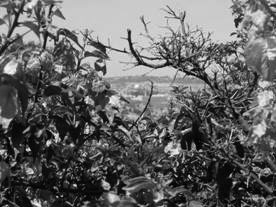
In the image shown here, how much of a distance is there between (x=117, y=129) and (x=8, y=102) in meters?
1.06

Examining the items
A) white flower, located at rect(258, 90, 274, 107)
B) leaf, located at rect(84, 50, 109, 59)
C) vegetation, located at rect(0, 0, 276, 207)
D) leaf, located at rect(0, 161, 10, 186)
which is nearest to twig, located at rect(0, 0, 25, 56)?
vegetation, located at rect(0, 0, 276, 207)

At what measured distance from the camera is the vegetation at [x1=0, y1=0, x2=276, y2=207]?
2.05 metres

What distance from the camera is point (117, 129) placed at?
9.95 feet

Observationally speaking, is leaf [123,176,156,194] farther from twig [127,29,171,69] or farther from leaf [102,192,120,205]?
twig [127,29,171,69]

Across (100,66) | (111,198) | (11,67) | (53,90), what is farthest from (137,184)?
(100,66)

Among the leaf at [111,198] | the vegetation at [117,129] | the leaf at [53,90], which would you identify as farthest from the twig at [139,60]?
the leaf at [111,198]

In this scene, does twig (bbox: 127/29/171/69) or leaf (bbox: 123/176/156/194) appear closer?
leaf (bbox: 123/176/156/194)

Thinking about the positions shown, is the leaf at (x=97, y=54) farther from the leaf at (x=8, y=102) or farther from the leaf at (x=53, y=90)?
the leaf at (x=8, y=102)

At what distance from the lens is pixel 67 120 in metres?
2.79

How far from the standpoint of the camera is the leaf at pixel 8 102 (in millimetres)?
2039

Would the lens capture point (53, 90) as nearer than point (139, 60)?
Yes

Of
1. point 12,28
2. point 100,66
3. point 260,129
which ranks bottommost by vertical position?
point 260,129

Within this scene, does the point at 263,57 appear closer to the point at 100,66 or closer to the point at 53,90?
the point at 53,90

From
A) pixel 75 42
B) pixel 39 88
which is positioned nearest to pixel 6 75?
pixel 39 88
